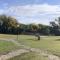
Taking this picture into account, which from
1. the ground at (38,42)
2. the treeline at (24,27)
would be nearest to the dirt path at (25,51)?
the ground at (38,42)

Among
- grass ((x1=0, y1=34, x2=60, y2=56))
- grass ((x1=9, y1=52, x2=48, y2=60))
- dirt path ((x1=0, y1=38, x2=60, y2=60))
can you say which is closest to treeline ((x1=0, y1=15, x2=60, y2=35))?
grass ((x1=0, y1=34, x2=60, y2=56))

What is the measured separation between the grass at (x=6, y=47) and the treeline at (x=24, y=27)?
473 mm

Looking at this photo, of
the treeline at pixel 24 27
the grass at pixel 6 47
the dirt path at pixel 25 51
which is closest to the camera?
the dirt path at pixel 25 51

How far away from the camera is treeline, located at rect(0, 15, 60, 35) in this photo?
Answer: 480 centimetres

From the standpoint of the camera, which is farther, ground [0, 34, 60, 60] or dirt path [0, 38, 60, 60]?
ground [0, 34, 60, 60]

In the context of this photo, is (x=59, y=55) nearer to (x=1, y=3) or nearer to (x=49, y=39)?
(x=49, y=39)

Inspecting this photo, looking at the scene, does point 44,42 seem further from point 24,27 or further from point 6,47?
point 6,47

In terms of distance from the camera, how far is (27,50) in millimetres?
4938

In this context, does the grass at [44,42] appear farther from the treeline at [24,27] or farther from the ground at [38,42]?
the treeline at [24,27]

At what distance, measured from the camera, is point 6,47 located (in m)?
5.02

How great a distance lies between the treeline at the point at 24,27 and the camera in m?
4.80

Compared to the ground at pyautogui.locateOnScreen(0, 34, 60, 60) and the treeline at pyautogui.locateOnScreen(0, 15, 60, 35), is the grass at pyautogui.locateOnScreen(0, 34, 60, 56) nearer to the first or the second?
the ground at pyautogui.locateOnScreen(0, 34, 60, 60)

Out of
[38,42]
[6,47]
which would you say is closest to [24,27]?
[38,42]

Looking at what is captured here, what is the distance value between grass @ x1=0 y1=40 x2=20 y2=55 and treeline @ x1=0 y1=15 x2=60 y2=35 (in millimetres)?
473
